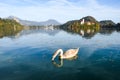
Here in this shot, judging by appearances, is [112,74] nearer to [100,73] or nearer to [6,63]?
[100,73]

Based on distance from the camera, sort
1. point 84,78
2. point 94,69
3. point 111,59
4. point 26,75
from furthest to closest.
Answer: point 111,59, point 94,69, point 26,75, point 84,78

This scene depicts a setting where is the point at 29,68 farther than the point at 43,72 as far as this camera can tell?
Yes

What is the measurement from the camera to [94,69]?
1088 inches

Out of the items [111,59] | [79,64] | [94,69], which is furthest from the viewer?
[111,59]

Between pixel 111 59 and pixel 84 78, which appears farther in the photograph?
pixel 111 59

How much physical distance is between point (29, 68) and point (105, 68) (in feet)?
37.5

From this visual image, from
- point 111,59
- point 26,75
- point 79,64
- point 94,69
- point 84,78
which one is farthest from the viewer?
point 111,59

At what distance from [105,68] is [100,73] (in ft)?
9.51

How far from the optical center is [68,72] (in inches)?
1027

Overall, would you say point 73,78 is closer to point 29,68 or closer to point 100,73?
point 100,73

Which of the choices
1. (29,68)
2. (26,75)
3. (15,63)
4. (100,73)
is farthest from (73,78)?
(15,63)

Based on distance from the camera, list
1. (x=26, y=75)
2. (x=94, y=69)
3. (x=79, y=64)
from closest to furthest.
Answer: (x=26, y=75) → (x=94, y=69) → (x=79, y=64)

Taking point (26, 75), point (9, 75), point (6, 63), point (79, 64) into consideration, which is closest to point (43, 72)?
point (26, 75)

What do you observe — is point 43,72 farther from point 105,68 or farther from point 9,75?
point 105,68
